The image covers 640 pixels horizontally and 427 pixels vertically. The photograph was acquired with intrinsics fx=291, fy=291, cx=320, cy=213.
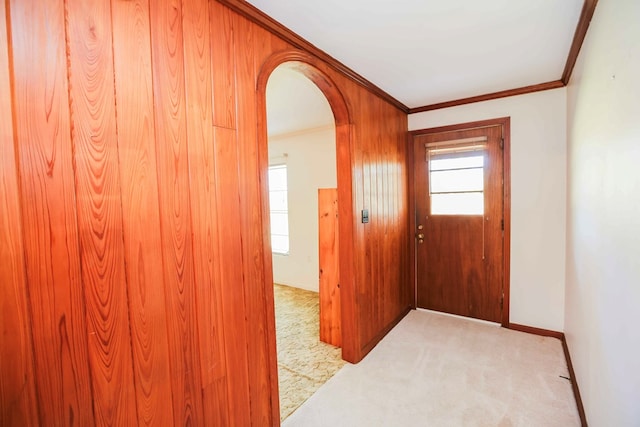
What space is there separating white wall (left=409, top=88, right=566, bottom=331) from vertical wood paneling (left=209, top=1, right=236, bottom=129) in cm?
288

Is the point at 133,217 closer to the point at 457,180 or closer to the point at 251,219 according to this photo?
the point at 251,219

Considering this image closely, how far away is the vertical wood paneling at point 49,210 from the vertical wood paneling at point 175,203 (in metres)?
0.31

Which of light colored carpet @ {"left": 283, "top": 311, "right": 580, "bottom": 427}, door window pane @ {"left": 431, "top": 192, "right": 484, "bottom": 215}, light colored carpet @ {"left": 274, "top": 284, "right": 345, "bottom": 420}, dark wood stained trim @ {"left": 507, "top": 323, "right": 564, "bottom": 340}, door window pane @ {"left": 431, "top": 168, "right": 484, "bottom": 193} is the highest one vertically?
door window pane @ {"left": 431, "top": 168, "right": 484, "bottom": 193}

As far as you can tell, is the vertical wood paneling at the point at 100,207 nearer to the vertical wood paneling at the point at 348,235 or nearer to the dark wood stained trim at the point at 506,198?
the vertical wood paneling at the point at 348,235

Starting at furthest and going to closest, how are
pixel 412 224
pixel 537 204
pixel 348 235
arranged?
pixel 412 224, pixel 537 204, pixel 348 235

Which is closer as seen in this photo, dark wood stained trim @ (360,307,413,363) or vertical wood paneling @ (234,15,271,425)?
vertical wood paneling @ (234,15,271,425)

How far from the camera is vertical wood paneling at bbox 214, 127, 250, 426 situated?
149 cm

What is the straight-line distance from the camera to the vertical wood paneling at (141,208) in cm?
113

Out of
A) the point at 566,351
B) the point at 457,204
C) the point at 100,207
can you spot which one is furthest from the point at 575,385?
the point at 100,207

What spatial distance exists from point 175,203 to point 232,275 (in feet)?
1.58

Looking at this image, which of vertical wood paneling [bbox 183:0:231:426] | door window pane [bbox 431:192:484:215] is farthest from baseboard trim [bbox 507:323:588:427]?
vertical wood paneling [bbox 183:0:231:426]

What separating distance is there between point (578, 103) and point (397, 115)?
1658mm

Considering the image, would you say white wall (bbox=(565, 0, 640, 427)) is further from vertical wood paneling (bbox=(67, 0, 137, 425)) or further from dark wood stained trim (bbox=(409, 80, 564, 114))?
vertical wood paneling (bbox=(67, 0, 137, 425))

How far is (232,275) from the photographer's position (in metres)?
1.54
